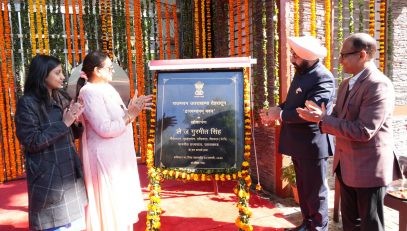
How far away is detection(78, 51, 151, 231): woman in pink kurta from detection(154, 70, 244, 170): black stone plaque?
0.37 meters

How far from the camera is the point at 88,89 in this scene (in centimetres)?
246

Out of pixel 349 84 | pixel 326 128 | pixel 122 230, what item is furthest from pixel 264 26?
pixel 122 230

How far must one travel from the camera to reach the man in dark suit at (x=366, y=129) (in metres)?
2.17

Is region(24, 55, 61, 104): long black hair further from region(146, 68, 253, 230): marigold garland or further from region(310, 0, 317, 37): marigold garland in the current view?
region(310, 0, 317, 37): marigold garland

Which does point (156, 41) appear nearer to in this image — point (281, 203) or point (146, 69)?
point (146, 69)

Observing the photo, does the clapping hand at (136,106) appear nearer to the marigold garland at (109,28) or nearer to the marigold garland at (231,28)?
the marigold garland at (231,28)

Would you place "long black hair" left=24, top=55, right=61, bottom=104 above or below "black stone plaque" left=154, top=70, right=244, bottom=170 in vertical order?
above

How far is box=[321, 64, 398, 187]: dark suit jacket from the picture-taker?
7.09 feet

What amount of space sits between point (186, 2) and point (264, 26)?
6.96 ft

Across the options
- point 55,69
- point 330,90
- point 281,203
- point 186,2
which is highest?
point 186,2

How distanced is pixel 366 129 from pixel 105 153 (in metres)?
1.82

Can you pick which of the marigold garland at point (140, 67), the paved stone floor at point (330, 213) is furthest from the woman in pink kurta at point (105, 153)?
the marigold garland at point (140, 67)

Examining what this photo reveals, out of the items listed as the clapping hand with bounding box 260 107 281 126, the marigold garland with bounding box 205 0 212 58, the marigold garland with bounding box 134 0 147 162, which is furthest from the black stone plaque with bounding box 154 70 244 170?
the marigold garland with bounding box 134 0 147 162

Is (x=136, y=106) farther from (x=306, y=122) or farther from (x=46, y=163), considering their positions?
(x=306, y=122)
